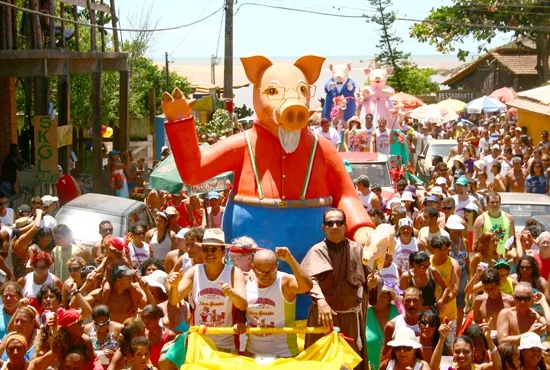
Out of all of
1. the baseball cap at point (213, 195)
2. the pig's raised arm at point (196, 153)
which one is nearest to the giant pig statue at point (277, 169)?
the pig's raised arm at point (196, 153)

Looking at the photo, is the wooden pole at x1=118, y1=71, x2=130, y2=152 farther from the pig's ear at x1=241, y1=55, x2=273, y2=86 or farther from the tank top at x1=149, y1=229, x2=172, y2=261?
the pig's ear at x1=241, y1=55, x2=273, y2=86

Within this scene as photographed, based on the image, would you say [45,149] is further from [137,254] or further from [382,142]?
[137,254]

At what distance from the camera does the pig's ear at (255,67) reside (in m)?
9.50

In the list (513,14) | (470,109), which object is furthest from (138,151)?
(513,14)

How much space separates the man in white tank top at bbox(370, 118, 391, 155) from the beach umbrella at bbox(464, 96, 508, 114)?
Answer: 599 inches

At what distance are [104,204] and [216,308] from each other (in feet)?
20.6

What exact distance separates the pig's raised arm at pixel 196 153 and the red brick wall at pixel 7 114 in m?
13.0

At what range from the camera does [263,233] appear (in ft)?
29.8

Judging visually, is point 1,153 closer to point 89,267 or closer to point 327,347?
point 89,267

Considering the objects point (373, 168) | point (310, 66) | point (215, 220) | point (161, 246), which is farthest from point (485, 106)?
point (310, 66)

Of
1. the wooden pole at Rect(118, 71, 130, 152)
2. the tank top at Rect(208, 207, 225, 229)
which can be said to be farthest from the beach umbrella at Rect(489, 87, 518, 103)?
the tank top at Rect(208, 207, 225, 229)

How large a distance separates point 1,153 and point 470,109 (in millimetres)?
17006

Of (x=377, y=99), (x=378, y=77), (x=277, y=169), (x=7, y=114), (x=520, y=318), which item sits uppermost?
(x=378, y=77)

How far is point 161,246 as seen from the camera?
1262 cm
